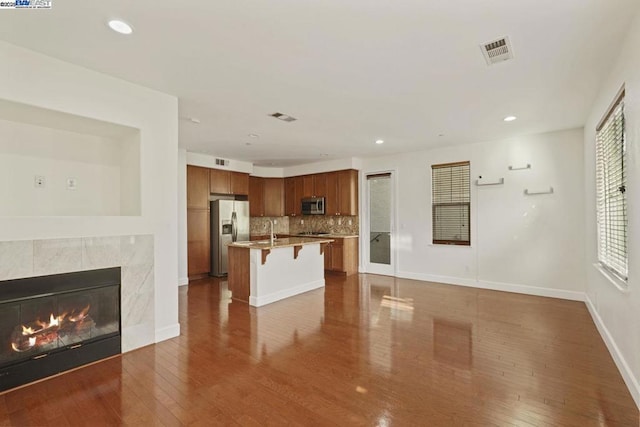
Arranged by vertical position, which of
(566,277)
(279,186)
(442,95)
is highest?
(442,95)

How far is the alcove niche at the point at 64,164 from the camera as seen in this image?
8.92 ft

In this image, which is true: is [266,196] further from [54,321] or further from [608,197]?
[608,197]

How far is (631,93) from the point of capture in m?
2.28

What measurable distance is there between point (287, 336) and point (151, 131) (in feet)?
8.69

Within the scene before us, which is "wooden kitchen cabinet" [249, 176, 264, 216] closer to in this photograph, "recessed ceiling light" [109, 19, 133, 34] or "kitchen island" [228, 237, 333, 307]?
"kitchen island" [228, 237, 333, 307]

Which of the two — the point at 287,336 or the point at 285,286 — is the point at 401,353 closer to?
the point at 287,336

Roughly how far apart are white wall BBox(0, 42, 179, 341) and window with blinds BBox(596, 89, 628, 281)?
170 inches

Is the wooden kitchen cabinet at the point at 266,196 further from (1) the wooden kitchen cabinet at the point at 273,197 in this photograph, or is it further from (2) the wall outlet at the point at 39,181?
(2) the wall outlet at the point at 39,181

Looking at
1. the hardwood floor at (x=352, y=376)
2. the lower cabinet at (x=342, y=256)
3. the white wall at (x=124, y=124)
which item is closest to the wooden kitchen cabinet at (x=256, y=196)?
the lower cabinet at (x=342, y=256)

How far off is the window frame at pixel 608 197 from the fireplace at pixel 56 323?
182 inches

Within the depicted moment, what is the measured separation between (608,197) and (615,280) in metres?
0.98

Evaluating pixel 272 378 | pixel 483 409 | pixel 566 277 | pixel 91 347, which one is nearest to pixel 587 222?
pixel 566 277

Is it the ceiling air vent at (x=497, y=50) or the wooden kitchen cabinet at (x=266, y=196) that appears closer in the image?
the ceiling air vent at (x=497, y=50)

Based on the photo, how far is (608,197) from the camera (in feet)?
10.8
